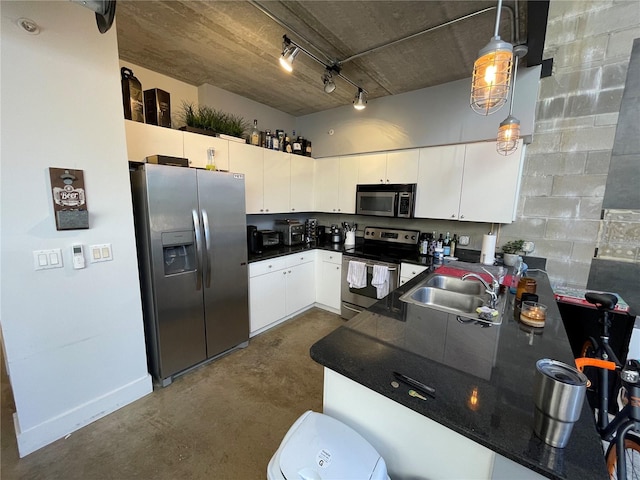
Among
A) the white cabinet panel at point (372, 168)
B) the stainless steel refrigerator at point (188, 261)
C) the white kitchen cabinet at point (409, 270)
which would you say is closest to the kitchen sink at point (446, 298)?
the white kitchen cabinet at point (409, 270)

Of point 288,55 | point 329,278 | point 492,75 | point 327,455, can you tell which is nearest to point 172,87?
point 288,55

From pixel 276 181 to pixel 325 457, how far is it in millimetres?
2899

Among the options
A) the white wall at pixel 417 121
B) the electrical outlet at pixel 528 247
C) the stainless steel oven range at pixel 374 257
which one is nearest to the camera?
the white wall at pixel 417 121

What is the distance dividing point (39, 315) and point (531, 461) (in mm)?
2384

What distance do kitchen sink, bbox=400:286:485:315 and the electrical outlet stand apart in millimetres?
1270

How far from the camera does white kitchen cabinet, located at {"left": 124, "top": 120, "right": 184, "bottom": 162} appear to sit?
6.92ft

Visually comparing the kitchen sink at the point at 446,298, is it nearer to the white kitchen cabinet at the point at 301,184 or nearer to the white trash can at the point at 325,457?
the white trash can at the point at 325,457

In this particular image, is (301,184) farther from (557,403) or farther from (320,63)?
(557,403)

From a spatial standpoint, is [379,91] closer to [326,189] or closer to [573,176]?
[326,189]

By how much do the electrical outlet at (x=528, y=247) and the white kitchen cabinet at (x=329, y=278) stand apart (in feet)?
6.25

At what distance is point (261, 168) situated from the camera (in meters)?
3.09

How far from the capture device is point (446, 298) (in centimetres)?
188

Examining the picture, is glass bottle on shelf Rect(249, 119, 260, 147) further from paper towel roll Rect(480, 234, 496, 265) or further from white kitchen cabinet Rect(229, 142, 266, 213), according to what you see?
paper towel roll Rect(480, 234, 496, 265)

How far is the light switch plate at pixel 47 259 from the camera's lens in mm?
1507
